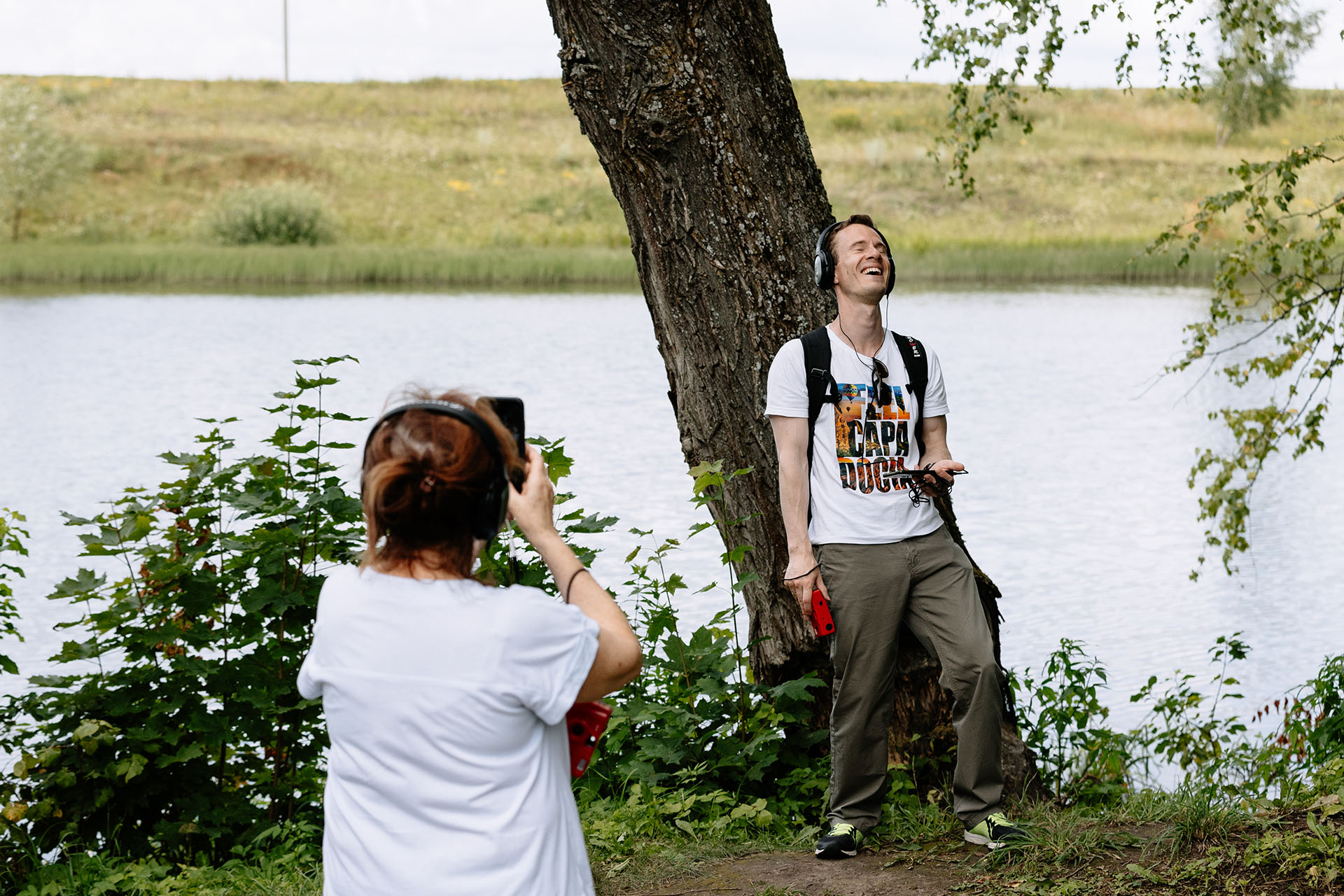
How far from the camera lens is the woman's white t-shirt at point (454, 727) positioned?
5.47 ft

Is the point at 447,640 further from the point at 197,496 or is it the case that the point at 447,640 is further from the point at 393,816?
the point at 197,496

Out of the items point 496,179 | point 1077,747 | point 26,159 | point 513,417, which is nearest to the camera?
point 513,417

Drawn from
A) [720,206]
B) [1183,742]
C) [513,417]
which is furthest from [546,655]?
[1183,742]

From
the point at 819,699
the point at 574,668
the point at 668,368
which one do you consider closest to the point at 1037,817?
the point at 819,699

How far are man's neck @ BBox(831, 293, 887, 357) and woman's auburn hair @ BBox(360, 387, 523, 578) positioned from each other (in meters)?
2.03

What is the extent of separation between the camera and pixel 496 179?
182 feet

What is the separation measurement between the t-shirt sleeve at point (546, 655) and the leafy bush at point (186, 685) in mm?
2874

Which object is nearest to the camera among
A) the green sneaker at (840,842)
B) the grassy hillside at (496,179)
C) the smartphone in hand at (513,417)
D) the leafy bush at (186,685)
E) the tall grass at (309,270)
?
the smartphone in hand at (513,417)

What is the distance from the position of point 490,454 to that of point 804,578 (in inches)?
77.5

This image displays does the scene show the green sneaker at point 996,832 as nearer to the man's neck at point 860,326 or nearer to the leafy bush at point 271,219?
the man's neck at point 860,326

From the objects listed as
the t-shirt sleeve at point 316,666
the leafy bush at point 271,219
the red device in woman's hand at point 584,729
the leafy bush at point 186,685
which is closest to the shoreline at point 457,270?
the leafy bush at point 271,219

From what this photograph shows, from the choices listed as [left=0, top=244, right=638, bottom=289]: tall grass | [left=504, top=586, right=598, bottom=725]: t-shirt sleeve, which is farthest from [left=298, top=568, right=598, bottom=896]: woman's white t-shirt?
[left=0, top=244, right=638, bottom=289]: tall grass

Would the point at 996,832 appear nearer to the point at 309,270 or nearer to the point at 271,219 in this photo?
the point at 309,270

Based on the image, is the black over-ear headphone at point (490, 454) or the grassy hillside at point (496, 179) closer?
the black over-ear headphone at point (490, 454)
